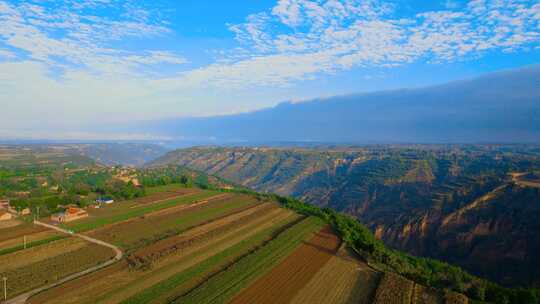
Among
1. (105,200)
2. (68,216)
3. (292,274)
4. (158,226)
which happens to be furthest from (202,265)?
(105,200)

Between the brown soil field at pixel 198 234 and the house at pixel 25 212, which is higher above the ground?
the house at pixel 25 212

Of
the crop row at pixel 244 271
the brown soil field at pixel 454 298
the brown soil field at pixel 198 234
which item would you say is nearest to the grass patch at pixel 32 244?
the brown soil field at pixel 198 234

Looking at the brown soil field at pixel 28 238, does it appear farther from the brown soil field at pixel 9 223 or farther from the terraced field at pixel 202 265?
the brown soil field at pixel 9 223

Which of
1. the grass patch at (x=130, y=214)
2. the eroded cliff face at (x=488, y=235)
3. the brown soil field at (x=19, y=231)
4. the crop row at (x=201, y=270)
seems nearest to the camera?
the crop row at (x=201, y=270)

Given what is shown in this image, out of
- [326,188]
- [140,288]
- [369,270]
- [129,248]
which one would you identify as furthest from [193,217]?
[326,188]

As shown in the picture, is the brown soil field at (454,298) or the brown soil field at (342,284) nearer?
the brown soil field at (342,284)

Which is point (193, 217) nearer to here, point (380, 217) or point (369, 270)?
point (369, 270)

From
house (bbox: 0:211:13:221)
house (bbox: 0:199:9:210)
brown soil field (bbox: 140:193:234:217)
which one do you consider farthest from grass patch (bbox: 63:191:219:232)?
house (bbox: 0:199:9:210)
